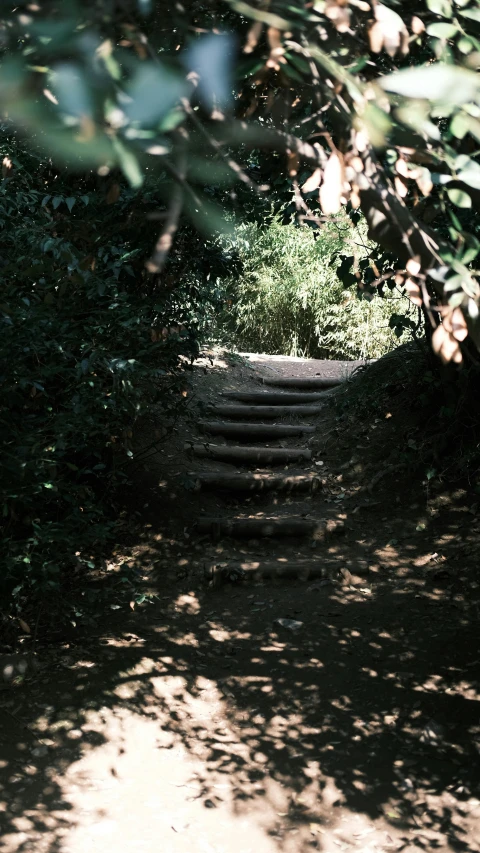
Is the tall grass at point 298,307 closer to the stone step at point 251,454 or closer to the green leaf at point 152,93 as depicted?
the stone step at point 251,454

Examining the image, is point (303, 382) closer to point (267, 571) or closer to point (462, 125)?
point (267, 571)

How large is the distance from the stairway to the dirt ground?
2.6 inches

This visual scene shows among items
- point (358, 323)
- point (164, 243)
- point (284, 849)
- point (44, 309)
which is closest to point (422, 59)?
point (44, 309)

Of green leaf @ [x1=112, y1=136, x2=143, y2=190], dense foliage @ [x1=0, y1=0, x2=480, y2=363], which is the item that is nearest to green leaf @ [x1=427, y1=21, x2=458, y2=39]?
dense foliage @ [x1=0, y1=0, x2=480, y2=363]

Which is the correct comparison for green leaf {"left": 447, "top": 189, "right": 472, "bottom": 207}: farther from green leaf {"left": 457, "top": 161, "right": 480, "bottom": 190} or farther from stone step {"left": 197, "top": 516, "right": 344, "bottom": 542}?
stone step {"left": 197, "top": 516, "right": 344, "bottom": 542}

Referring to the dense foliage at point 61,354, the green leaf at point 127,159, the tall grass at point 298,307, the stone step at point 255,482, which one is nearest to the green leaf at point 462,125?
the green leaf at point 127,159

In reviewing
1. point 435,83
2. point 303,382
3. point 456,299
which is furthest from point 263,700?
point 303,382

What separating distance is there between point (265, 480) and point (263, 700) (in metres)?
2.38

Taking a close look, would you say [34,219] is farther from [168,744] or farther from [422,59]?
[168,744]

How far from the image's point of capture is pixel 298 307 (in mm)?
11555

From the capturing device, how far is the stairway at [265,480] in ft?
17.0

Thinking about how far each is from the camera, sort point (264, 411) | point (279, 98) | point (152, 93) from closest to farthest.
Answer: point (152, 93) < point (279, 98) < point (264, 411)

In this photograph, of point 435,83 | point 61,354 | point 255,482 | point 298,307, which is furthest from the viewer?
point 298,307

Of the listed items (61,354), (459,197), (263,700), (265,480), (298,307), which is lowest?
(298,307)
